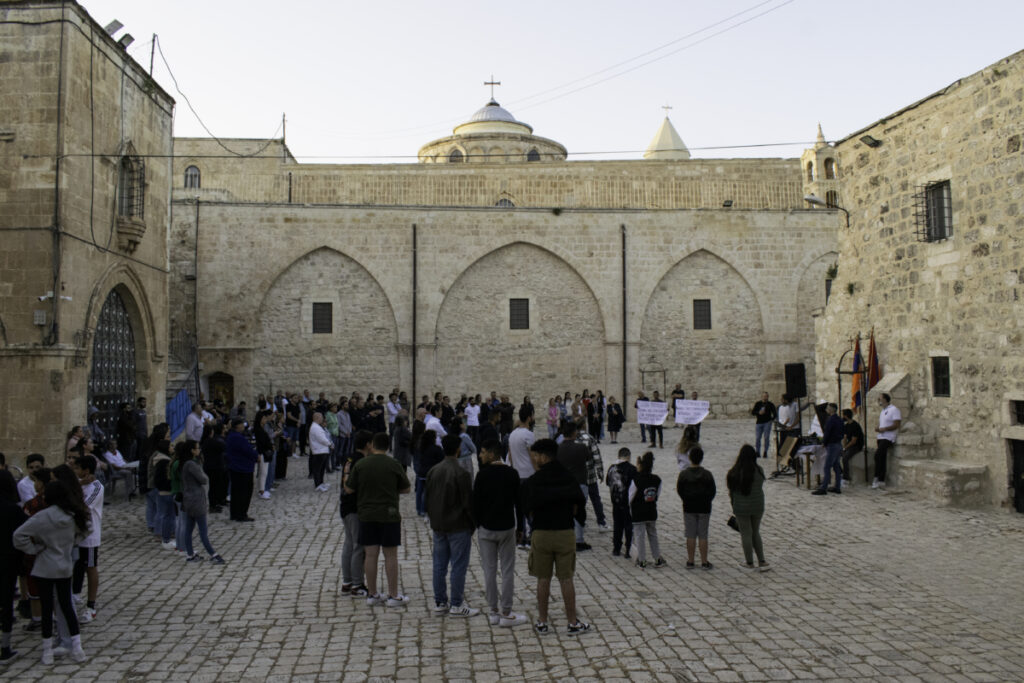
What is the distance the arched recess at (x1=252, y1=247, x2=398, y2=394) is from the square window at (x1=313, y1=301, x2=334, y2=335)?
0.04m

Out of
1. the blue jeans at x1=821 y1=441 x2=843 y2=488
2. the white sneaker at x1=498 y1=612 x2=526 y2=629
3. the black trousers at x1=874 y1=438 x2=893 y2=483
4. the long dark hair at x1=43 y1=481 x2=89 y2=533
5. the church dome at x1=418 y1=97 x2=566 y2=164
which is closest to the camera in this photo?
the long dark hair at x1=43 y1=481 x2=89 y2=533

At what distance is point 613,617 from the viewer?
19.6ft

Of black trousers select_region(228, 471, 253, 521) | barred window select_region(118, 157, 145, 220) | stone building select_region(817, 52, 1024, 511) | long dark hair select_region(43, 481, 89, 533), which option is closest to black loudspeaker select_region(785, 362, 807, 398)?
stone building select_region(817, 52, 1024, 511)

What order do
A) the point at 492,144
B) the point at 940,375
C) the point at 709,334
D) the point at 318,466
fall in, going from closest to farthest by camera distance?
the point at 940,375 < the point at 318,466 < the point at 709,334 < the point at 492,144

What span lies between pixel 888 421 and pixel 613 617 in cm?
728

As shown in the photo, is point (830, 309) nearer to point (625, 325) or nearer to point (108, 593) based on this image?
point (625, 325)

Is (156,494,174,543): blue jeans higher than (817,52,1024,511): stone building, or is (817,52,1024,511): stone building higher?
(817,52,1024,511): stone building

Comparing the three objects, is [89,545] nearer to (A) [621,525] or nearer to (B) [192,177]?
(A) [621,525]

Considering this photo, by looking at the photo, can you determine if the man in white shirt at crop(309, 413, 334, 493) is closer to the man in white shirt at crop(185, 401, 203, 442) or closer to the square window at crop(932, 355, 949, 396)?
the man in white shirt at crop(185, 401, 203, 442)

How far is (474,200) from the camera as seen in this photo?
27.8m

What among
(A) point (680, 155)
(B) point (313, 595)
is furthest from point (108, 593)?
(A) point (680, 155)

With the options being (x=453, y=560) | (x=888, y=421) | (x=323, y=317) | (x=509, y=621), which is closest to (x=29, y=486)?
(x=453, y=560)

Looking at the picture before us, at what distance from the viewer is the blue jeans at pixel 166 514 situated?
8.35 m

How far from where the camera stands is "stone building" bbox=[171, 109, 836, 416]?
21.6 m
